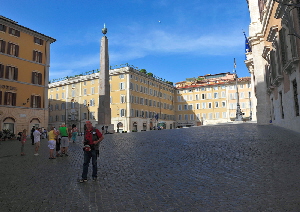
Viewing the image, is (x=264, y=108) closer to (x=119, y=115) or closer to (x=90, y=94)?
(x=119, y=115)

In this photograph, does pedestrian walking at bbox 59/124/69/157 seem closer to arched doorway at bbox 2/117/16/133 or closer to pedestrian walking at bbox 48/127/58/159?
pedestrian walking at bbox 48/127/58/159

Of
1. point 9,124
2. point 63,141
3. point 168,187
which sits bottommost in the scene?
point 168,187

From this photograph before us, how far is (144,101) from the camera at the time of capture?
50.8 metres

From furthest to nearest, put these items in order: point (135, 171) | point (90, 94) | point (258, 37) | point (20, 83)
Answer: point (90, 94)
point (20, 83)
point (258, 37)
point (135, 171)

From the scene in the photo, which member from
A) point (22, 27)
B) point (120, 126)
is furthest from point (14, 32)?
point (120, 126)

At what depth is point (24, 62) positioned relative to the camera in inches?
1131

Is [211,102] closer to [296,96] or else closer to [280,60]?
[280,60]

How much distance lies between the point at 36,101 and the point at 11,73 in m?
4.15

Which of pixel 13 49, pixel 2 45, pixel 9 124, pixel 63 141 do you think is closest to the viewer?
pixel 63 141

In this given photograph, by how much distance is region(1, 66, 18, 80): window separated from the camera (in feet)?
87.8

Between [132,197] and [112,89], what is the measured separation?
44.7m

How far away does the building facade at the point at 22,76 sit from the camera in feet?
86.6

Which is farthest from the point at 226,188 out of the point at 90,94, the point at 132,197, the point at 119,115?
the point at 90,94

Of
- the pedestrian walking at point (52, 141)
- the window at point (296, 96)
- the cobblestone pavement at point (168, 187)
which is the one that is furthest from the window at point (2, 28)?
the window at point (296, 96)
